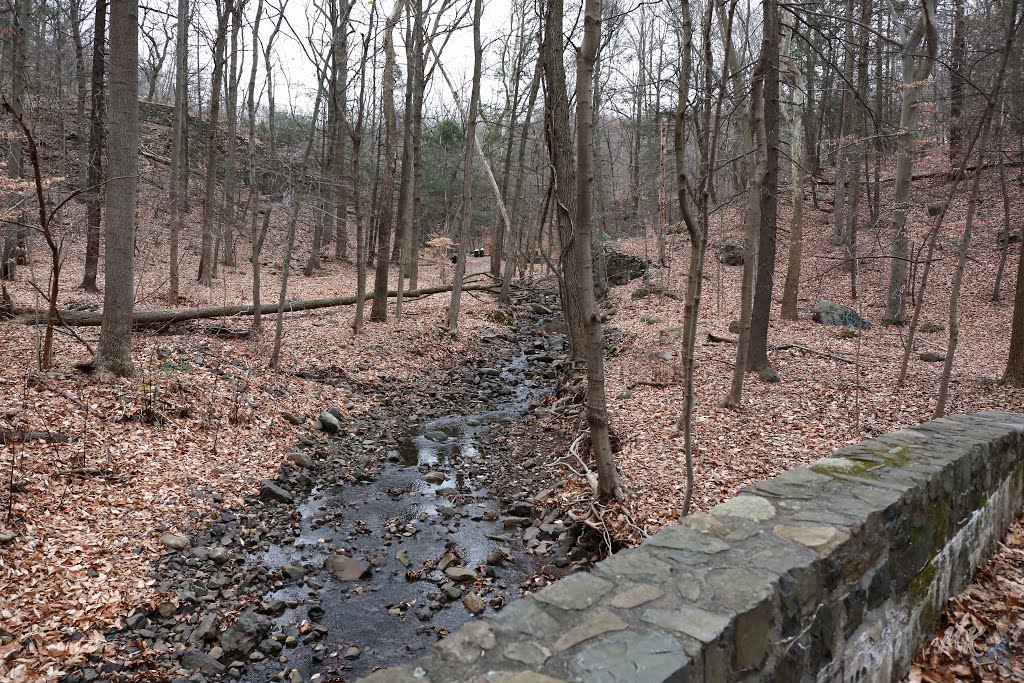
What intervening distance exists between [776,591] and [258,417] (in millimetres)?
7476

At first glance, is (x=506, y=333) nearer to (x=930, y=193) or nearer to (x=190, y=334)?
(x=190, y=334)

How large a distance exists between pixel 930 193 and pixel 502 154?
16507 mm

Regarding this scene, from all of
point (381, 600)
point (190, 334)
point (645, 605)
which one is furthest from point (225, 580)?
point (190, 334)

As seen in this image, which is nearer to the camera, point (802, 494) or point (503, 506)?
point (802, 494)

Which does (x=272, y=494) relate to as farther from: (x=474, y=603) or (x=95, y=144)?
(x=95, y=144)

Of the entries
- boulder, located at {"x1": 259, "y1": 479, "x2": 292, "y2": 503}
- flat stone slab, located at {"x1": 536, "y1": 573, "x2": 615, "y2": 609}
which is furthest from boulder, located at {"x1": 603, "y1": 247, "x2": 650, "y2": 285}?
flat stone slab, located at {"x1": 536, "y1": 573, "x2": 615, "y2": 609}

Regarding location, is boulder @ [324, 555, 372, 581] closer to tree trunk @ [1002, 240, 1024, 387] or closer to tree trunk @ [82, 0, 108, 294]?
tree trunk @ [1002, 240, 1024, 387]

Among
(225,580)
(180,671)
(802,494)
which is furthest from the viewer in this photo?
(225,580)

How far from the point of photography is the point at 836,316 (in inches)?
565

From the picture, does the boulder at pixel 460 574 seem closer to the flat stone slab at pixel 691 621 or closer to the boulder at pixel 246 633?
the boulder at pixel 246 633

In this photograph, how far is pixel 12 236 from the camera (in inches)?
478

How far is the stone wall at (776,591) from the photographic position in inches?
79.3

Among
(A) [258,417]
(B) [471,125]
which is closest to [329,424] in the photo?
(A) [258,417]

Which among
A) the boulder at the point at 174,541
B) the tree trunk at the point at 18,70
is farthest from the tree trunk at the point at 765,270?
the tree trunk at the point at 18,70
